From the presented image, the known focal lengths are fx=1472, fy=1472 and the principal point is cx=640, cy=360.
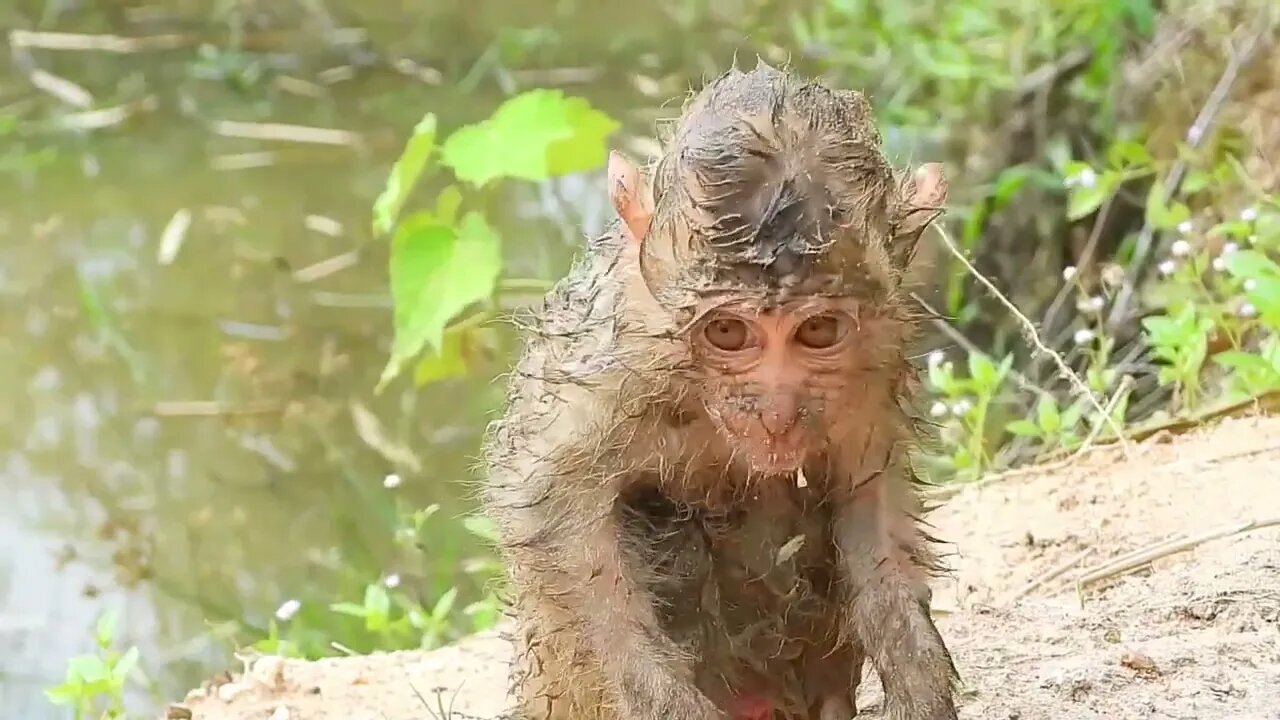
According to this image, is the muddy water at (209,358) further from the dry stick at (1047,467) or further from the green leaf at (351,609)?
the dry stick at (1047,467)

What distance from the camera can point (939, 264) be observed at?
11.2 ft

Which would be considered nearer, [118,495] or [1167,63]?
[118,495]

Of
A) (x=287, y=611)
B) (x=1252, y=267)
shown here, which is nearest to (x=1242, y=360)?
(x=1252, y=267)

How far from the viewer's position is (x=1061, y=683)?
262 centimetres

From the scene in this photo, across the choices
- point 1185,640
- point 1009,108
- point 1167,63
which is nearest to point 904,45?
point 1009,108

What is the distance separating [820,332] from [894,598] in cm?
51

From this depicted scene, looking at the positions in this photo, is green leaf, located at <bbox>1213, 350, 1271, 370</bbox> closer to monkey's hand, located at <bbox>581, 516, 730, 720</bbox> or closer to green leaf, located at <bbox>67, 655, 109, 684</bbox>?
monkey's hand, located at <bbox>581, 516, 730, 720</bbox>

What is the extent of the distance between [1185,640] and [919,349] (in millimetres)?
912

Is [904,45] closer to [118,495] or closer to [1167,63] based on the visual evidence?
[1167,63]

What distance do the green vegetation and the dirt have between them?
0.73ft

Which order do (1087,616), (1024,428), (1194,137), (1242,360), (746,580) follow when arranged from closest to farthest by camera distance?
(746,580), (1087,616), (1242,360), (1024,428), (1194,137)

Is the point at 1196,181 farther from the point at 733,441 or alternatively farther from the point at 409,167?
the point at 733,441

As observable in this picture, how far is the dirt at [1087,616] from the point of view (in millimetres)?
2555

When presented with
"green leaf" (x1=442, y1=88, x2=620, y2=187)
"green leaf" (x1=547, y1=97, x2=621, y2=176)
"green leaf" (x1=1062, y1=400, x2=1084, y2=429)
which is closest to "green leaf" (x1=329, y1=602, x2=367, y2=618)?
"green leaf" (x1=442, y1=88, x2=620, y2=187)
